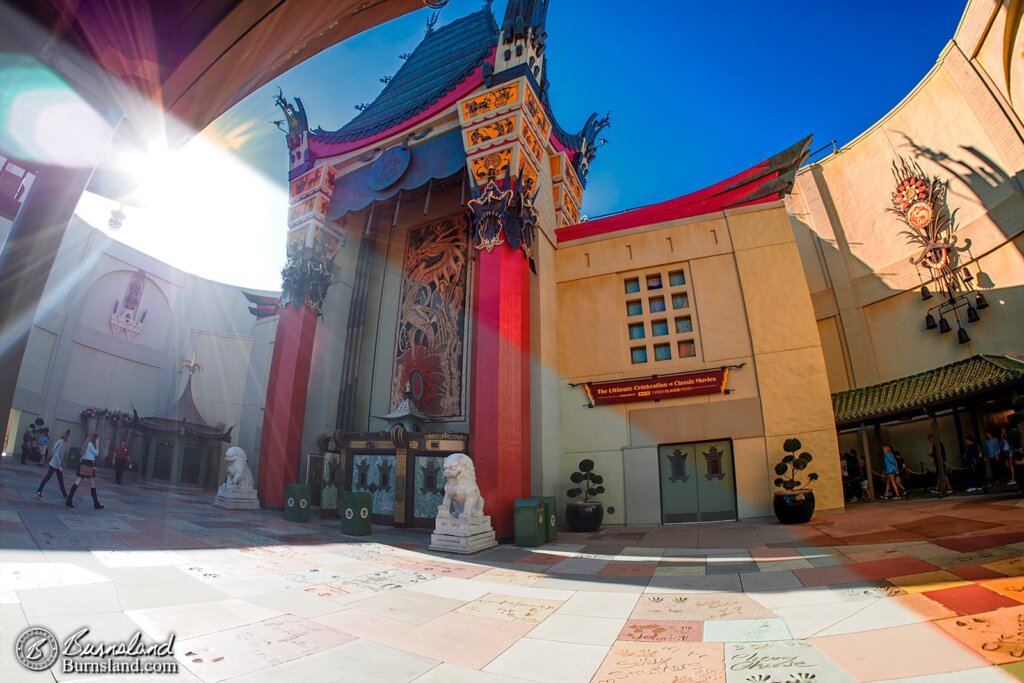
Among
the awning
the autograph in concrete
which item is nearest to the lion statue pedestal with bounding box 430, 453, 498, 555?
the autograph in concrete

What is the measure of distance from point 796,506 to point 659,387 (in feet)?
13.5

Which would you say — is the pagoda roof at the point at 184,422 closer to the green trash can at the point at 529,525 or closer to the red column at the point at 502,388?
the red column at the point at 502,388

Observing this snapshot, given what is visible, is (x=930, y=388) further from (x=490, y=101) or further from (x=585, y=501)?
(x=490, y=101)

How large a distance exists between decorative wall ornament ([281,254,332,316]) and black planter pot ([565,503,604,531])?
35.7 ft

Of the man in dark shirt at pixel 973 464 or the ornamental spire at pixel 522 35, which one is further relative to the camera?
the ornamental spire at pixel 522 35

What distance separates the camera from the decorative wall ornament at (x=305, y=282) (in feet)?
52.0

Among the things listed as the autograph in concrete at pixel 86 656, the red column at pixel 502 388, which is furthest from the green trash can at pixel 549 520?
the autograph in concrete at pixel 86 656

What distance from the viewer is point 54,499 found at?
966 cm

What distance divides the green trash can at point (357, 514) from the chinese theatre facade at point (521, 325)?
196 cm

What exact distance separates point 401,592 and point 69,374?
27.8 m

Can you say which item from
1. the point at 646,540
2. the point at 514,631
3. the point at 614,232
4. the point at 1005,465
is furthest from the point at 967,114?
the point at 514,631

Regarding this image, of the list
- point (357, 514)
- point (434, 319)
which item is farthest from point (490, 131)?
point (357, 514)

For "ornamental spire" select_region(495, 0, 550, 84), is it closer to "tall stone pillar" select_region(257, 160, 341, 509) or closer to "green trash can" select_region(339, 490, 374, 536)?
"tall stone pillar" select_region(257, 160, 341, 509)

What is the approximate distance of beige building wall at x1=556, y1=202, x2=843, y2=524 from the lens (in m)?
11.6
